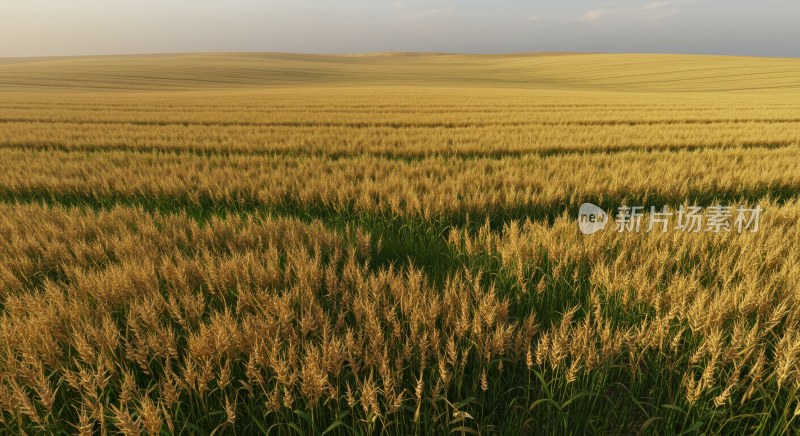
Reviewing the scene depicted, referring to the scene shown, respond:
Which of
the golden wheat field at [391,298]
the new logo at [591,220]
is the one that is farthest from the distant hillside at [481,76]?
the new logo at [591,220]

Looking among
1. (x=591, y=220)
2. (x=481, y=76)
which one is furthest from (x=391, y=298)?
(x=481, y=76)

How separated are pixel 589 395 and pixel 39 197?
762cm

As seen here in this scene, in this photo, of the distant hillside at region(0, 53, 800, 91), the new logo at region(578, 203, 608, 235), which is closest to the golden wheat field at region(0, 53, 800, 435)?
the new logo at region(578, 203, 608, 235)

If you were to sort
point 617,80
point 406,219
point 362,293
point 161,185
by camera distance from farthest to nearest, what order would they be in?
point 617,80 → point 161,185 → point 406,219 → point 362,293

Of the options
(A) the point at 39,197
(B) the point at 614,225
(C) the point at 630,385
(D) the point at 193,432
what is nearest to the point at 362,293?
(D) the point at 193,432

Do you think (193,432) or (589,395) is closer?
(193,432)

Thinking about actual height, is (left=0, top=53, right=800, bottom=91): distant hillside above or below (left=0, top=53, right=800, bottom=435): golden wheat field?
above

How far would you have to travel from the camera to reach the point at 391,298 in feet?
8.10

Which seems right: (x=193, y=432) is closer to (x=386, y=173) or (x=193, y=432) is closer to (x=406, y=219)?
(x=406, y=219)

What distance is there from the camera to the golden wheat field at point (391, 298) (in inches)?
63.3

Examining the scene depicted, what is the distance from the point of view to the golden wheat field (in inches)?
63.3

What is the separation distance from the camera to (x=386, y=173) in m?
6.69

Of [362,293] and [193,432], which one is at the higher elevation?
[362,293]

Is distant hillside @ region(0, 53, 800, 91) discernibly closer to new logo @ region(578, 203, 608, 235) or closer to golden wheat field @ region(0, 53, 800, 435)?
golden wheat field @ region(0, 53, 800, 435)
